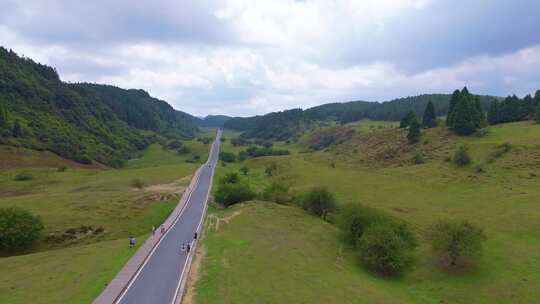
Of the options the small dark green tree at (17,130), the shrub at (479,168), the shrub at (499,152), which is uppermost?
the small dark green tree at (17,130)

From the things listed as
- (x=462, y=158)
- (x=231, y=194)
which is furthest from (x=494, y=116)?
(x=231, y=194)

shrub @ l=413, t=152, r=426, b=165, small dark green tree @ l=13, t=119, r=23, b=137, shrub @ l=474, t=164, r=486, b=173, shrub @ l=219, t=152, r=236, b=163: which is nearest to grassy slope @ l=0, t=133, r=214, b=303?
small dark green tree @ l=13, t=119, r=23, b=137

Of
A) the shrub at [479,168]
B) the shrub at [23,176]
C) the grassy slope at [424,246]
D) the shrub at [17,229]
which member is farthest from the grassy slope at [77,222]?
the shrub at [479,168]

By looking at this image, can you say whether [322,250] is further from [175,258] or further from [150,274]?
[150,274]

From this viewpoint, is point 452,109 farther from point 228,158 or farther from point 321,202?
point 228,158

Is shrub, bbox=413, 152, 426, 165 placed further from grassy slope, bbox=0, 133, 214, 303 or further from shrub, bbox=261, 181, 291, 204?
grassy slope, bbox=0, 133, 214, 303

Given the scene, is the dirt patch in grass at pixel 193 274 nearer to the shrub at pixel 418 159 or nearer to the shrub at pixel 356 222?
the shrub at pixel 356 222
